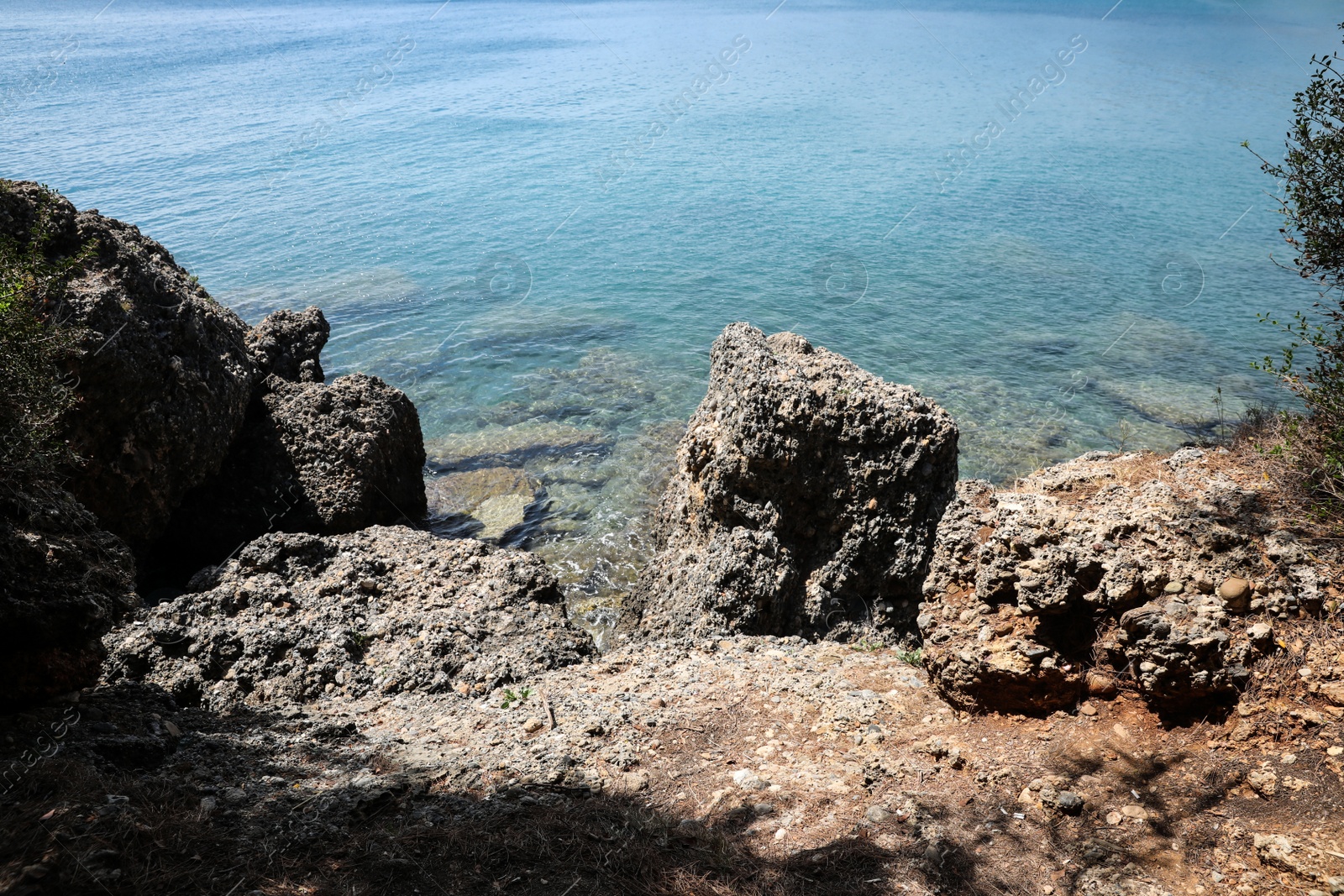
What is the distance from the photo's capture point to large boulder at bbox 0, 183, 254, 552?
8219 mm

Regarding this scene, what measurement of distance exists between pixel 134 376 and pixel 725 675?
23.6ft

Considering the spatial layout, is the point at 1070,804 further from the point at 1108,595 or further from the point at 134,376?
the point at 134,376

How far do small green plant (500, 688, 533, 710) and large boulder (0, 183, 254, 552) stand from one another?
201 inches

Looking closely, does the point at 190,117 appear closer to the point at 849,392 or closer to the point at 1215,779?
the point at 849,392

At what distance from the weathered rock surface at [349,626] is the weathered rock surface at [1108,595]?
3.44 m

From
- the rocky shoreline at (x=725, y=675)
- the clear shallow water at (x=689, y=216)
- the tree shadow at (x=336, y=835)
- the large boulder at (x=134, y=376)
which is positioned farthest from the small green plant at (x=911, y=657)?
the large boulder at (x=134, y=376)

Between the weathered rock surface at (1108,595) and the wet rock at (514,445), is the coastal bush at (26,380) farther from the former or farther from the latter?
the wet rock at (514,445)

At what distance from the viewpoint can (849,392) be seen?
6.93 m

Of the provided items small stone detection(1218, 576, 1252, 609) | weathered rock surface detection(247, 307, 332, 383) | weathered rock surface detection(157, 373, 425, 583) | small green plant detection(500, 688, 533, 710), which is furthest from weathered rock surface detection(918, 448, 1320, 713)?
weathered rock surface detection(247, 307, 332, 383)

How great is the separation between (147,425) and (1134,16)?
89.9 m

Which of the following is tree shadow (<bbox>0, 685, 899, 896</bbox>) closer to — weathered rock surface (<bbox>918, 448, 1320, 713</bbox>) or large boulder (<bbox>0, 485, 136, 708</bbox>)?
large boulder (<bbox>0, 485, 136, 708</bbox>)

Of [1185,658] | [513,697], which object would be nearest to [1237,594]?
[1185,658]

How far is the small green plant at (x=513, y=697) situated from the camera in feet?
20.1

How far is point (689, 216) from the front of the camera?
27.4 meters
